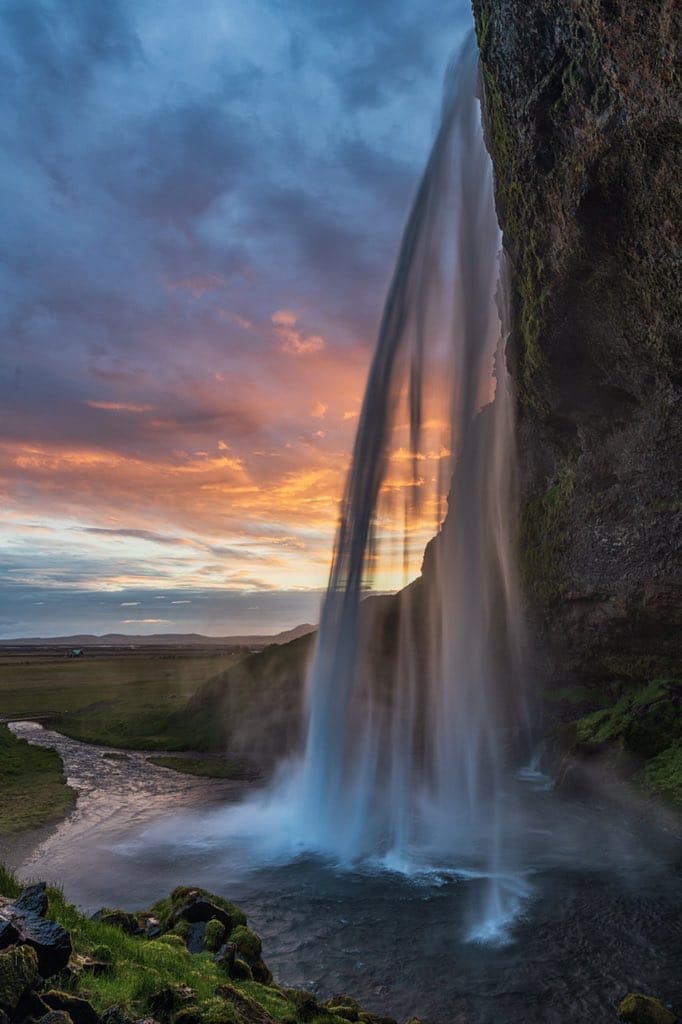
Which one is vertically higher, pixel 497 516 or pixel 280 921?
pixel 497 516

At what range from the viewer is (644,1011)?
10.5 metres

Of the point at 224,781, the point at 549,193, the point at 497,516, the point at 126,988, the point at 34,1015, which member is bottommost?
the point at 224,781

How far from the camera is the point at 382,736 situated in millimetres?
37688

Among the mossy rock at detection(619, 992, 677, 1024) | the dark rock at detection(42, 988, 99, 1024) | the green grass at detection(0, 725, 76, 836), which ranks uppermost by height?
the dark rock at detection(42, 988, 99, 1024)

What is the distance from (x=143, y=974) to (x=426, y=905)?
8774mm

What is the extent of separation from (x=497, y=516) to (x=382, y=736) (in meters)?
15.6

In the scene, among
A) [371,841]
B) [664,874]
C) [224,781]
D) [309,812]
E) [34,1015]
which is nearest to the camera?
[34,1015]

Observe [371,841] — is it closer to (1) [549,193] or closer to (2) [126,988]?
(2) [126,988]

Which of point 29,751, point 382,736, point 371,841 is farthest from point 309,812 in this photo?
point 29,751

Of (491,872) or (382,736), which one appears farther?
(382,736)

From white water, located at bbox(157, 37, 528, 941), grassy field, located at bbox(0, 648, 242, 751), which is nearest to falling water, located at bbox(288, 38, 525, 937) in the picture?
A: white water, located at bbox(157, 37, 528, 941)

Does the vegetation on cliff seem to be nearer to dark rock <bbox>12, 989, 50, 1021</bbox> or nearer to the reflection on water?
dark rock <bbox>12, 989, 50, 1021</bbox>

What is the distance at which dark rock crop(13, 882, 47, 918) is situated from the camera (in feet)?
30.9

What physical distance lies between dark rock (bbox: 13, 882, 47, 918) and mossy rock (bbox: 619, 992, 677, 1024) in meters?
9.75
